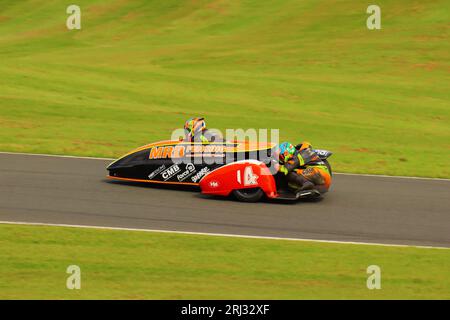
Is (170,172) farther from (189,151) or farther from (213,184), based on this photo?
(213,184)

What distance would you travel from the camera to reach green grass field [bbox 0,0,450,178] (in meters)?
21.6

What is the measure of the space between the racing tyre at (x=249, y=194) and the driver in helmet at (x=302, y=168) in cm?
60

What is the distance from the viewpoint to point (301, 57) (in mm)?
39031

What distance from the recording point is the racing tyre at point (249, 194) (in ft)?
48.4

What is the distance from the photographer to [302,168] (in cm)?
1499

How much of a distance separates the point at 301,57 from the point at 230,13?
1715 centimetres

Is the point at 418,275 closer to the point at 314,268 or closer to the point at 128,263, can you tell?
the point at 314,268

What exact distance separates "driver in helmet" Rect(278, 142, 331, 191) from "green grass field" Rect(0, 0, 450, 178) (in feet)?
11.7

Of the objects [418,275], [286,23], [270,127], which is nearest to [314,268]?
[418,275]

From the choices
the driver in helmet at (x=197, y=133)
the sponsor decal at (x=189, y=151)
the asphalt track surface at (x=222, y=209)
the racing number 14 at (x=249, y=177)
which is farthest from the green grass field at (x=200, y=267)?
the driver in helmet at (x=197, y=133)

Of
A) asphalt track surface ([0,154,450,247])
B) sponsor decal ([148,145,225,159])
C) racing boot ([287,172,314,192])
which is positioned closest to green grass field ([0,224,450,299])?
asphalt track surface ([0,154,450,247])
